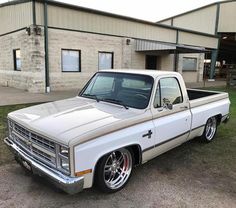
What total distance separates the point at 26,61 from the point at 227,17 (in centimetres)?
2169

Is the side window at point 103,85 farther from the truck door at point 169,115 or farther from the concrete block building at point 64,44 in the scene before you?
the concrete block building at point 64,44

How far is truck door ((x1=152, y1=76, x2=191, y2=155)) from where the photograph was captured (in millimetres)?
3889

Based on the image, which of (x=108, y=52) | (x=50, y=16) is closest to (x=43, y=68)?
(x=50, y=16)

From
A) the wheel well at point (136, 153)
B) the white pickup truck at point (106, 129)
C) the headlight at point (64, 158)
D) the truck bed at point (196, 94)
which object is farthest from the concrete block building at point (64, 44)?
the headlight at point (64, 158)

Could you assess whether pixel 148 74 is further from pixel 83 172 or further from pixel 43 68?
pixel 43 68

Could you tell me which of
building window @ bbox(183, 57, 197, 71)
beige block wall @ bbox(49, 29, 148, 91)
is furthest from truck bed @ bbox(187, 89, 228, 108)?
building window @ bbox(183, 57, 197, 71)

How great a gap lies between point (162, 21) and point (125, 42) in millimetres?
18318

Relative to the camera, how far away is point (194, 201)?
3271 mm

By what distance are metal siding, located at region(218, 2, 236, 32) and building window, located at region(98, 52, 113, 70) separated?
51.0ft

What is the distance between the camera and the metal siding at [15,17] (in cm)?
1289

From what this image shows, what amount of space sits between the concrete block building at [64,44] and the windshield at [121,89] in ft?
30.5

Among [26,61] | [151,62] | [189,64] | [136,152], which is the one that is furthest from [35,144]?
[189,64]

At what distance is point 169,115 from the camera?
412 cm

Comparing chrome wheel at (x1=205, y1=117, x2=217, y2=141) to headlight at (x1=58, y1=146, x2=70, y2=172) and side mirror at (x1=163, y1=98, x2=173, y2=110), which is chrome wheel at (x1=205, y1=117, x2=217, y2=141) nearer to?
side mirror at (x1=163, y1=98, x2=173, y2=110)
